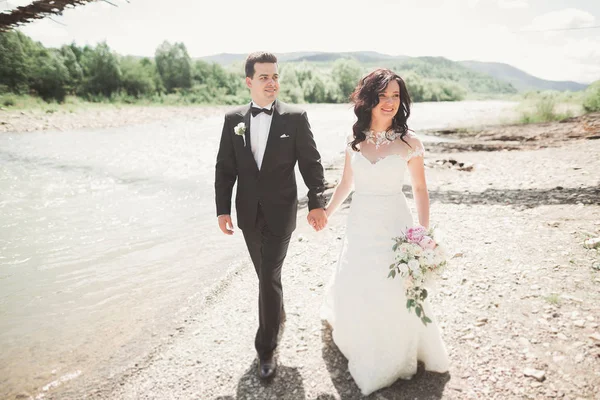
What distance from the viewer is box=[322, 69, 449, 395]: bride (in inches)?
128

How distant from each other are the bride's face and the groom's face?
100 centimetres

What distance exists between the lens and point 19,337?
5.12 meters

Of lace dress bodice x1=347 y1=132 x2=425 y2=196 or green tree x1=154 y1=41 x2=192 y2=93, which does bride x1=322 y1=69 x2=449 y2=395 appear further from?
green tree x1=154 y1=41 x2=192 y2=93

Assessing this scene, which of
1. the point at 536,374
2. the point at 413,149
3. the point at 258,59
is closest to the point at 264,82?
the point at 258,59

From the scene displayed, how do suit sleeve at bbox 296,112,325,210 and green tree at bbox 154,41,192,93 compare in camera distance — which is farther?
green tree at bbox 154,41,192,93

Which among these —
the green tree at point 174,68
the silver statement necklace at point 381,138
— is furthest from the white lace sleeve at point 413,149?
the green tree at point 174,68

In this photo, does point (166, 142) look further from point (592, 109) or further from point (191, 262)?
point (592, 109)

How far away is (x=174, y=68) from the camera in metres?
75.8

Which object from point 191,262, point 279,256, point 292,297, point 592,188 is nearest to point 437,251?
point 279,256

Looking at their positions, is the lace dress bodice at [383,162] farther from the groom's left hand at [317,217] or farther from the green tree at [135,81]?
the green tree at [135,81]

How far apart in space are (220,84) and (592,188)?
8265 cm

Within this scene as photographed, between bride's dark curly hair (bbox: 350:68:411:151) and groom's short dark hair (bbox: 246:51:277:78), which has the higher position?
groom's short dark hair (bbox: 246:51:277:78)

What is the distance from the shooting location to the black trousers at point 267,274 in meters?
3.50

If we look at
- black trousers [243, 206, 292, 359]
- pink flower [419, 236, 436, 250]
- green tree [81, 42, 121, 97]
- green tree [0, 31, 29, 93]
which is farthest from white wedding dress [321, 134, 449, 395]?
green tree [81, 42, 121, 97]
